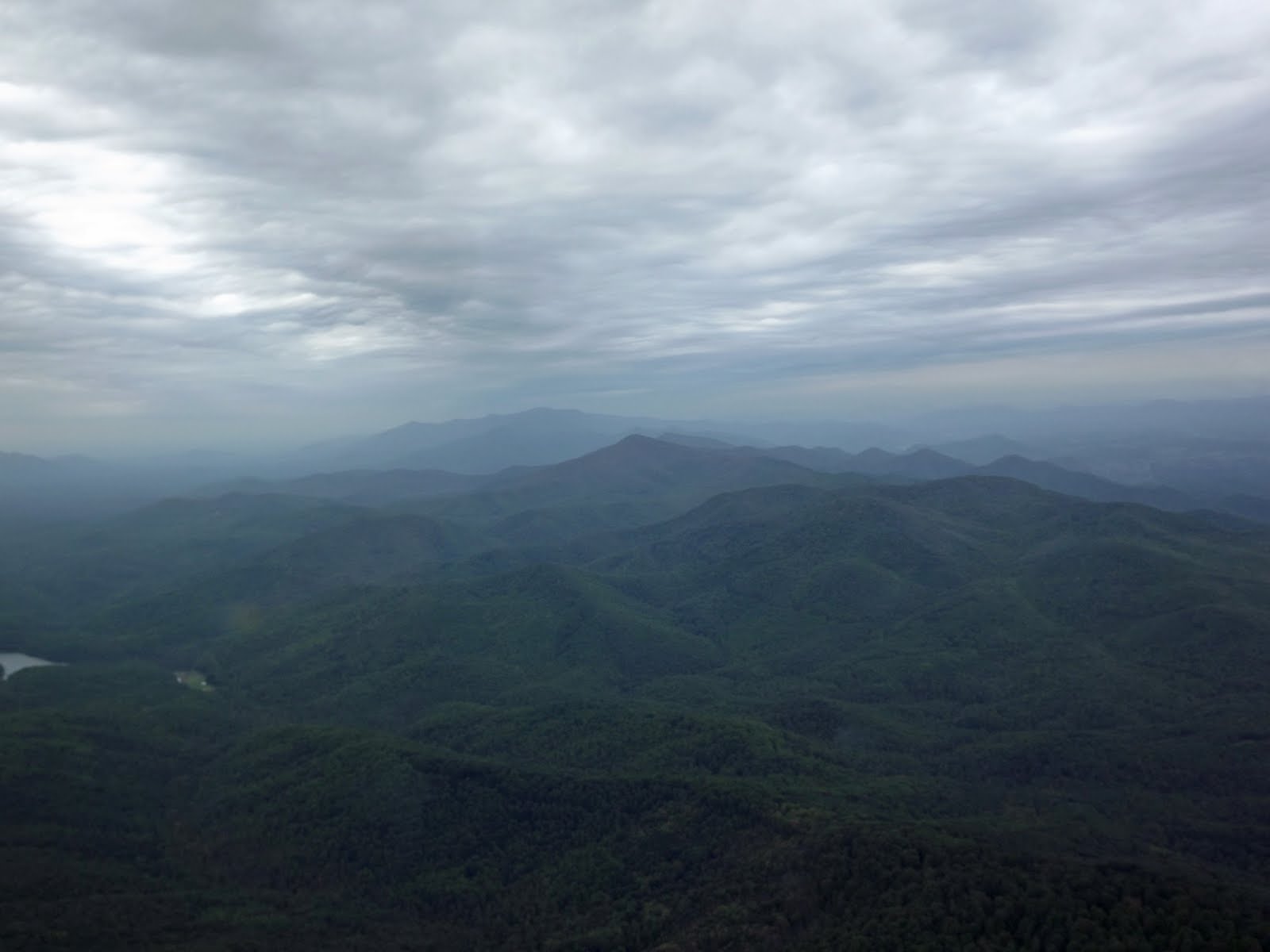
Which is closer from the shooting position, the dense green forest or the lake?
the dense green forest

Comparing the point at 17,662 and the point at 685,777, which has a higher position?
the point at 685,777

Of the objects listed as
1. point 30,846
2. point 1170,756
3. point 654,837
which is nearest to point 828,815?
point 654,837

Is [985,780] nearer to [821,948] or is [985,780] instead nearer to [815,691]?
[815,691]

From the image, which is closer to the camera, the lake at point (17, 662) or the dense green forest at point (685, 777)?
the dense green forest at point (685, 777)

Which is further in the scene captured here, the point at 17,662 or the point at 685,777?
the point at 17,662
